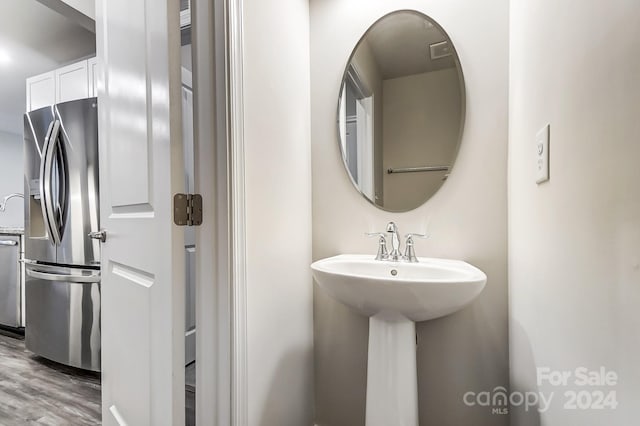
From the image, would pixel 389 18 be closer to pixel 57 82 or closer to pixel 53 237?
pixel 53 237

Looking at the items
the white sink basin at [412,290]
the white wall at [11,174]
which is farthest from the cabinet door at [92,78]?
the white wall at [11,174]

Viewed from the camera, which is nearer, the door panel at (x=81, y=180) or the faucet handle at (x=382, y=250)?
the faucet handle at (x=382, y=250)

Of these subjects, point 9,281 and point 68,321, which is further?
point 9,281

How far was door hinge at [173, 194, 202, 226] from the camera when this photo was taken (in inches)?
33.8

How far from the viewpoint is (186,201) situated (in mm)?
883

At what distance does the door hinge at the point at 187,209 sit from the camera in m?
0.86

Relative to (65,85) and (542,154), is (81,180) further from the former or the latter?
(542,154)

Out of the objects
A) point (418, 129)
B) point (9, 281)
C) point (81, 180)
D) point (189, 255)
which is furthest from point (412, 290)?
point (9, 281)

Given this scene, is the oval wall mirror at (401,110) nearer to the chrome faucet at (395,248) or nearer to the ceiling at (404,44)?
the ceiling at (404,44)

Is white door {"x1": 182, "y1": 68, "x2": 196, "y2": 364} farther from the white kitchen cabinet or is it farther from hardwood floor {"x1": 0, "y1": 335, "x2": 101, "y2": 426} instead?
the white kitchen cabinet

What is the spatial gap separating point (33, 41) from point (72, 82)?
21.4 inches

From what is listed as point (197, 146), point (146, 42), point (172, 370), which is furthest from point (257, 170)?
point (172, 370)

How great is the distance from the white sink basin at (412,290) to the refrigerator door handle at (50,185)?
1918 millimetres

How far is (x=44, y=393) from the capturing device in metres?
1.81
